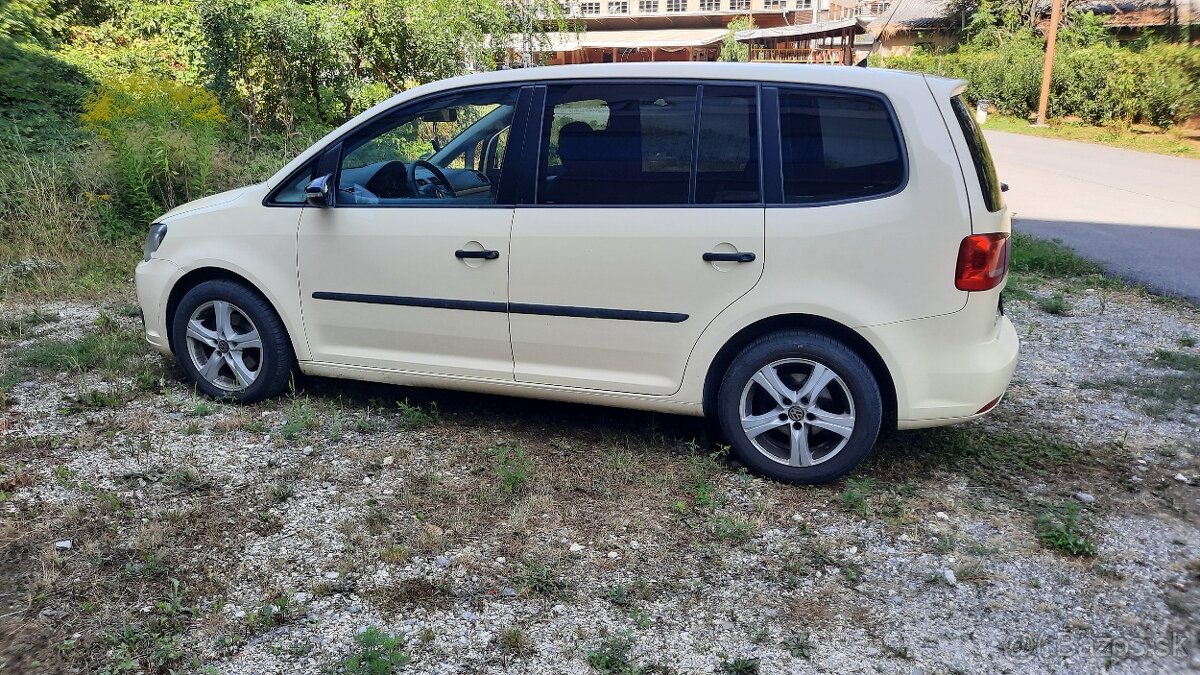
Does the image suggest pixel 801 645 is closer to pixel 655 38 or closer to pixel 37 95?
pixel 37 95

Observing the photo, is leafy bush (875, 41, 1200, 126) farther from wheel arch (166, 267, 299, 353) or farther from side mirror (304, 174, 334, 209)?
wheel arch (166, 267, 299, 353)

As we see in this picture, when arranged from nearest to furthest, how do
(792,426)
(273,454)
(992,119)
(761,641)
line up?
(761,641) → (792,426) → (273,454) → (992,119)

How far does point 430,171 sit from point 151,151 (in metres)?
5.23

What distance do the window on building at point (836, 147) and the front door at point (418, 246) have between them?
1.35m

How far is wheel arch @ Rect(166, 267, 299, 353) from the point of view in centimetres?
488

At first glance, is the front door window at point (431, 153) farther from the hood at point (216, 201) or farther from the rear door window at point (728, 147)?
the rear door window at point (728, 147)

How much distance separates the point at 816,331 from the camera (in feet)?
13.2

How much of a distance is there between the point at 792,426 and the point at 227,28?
1034cm

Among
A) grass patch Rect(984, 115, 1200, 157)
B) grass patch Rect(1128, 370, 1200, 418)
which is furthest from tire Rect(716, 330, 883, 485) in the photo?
grass patch Rect(984, 115, 1200, 157)

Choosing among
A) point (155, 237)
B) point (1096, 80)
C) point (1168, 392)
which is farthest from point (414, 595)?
point (1096, 80)

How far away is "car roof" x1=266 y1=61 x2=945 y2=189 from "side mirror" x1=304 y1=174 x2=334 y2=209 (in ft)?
0.69

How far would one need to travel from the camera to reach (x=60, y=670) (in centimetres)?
286

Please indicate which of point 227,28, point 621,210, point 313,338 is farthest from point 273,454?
point 227,28

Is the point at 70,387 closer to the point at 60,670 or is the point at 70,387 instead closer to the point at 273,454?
the point at 273,454
